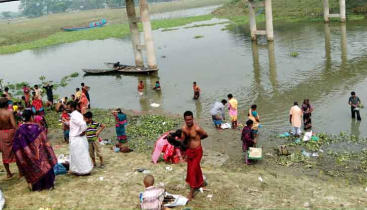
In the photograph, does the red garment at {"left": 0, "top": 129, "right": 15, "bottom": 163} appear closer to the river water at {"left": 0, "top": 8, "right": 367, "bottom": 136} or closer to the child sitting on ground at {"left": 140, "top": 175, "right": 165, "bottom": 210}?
the child sitting on ground at {"left": 140, "top": 175, "right": 165, "bottom": 210}

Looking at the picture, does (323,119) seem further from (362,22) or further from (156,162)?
(362,22)

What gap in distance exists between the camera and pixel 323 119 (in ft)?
44.2

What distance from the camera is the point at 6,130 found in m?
7.65

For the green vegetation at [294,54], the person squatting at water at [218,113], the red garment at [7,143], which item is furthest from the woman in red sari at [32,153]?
the green vegetation at [294,54]

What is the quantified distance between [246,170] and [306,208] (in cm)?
265

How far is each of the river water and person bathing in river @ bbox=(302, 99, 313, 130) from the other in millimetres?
501

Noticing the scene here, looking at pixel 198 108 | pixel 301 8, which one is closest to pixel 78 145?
pixel 198 108

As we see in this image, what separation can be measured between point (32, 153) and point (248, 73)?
1834 centimetres

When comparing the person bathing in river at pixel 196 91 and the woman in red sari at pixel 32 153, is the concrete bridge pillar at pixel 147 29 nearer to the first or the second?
the person bathing in river at pixel 196 91

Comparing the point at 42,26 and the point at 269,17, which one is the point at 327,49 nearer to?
the point at 269,17

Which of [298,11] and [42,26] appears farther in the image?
[42,26]

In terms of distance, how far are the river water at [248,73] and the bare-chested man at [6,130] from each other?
931 cm

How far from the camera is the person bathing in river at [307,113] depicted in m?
12.2

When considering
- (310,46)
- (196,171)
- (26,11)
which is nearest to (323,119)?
(196,171)
